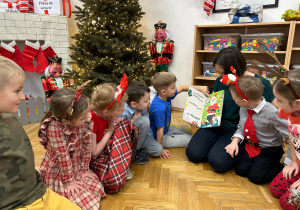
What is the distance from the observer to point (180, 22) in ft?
10.9

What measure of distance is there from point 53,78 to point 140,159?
180 cm

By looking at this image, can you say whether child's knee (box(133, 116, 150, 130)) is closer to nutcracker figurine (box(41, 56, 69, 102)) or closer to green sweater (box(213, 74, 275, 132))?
green sweater (box(213, 74, 275, 132))

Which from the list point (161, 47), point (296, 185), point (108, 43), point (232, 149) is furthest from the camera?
point (161, 47)

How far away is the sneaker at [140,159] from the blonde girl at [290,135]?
0.97 m

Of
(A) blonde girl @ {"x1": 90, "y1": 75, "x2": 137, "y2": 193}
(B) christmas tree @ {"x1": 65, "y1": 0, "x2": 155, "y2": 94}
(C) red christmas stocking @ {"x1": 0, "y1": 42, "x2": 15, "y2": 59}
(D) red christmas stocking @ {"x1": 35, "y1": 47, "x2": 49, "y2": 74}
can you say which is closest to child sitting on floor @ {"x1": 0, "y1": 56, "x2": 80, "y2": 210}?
(A) blonde girl @ {"x1": 90, "y1": 75, "x2": 137, "y2": 193}

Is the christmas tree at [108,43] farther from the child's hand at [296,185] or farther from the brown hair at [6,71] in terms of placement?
the child's hand at [296,185]

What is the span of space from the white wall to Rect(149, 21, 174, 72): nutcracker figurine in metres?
0.19

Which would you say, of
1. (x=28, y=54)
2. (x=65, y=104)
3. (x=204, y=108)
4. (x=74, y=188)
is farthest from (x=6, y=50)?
(x=204, y=108)

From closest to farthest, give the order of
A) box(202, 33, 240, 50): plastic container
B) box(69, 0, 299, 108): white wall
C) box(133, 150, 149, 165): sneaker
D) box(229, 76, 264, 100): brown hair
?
box(229, 76, 264, 100): brown hair, box(133, 150, 149, 165): sneaker, box(202, 33, 240, 50): plastic container, box(69, 0, 299, 108): white wall

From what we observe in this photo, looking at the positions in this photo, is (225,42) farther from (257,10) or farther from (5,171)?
(5,171)

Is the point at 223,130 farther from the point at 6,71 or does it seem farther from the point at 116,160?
the point at 6,71

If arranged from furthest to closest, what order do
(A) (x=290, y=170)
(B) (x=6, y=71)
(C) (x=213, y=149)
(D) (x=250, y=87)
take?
(C) (x=213, y=149), (D) (x=250, y=87), (A) (x=290, y=170), (B) (x=6, y=71)

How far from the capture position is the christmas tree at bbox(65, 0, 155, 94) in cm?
253

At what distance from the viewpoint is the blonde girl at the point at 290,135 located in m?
1.13
